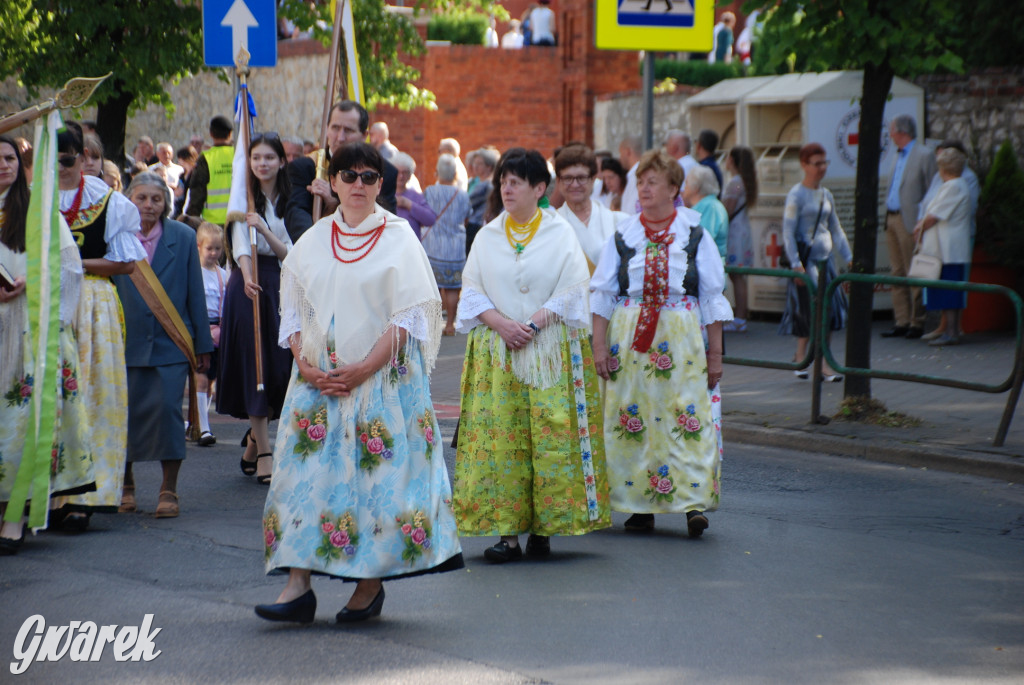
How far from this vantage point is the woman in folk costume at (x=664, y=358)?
6871 millimetres

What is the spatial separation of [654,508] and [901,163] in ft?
26.9

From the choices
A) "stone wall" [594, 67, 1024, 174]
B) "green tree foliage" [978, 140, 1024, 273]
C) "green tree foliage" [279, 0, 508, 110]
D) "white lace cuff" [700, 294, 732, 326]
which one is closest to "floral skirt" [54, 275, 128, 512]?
"white lace cuff" [700, 294, 732, 326]

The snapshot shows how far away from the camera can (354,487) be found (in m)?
5.05

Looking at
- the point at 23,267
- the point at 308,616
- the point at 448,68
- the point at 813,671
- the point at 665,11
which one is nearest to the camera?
the point at 813,671

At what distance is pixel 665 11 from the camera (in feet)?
34.3

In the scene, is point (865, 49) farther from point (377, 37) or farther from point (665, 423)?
point (377, 37)

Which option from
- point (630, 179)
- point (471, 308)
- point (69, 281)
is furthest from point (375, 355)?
point (630, 179)

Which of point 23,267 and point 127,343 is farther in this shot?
point 127,343

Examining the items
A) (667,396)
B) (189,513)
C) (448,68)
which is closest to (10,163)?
(189,513)

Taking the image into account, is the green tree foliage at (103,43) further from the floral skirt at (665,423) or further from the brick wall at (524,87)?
the brick wall at (524,87)

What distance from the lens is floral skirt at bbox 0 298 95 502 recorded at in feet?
21.4

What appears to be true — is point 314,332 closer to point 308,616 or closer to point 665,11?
point 308,616

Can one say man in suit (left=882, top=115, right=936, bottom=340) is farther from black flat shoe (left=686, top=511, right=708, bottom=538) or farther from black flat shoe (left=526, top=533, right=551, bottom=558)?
black flat shoe (left=526, top=533, right=551, bottom=558)

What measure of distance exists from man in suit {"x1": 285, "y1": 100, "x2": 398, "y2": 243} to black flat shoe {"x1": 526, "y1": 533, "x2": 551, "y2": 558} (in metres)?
1.91
